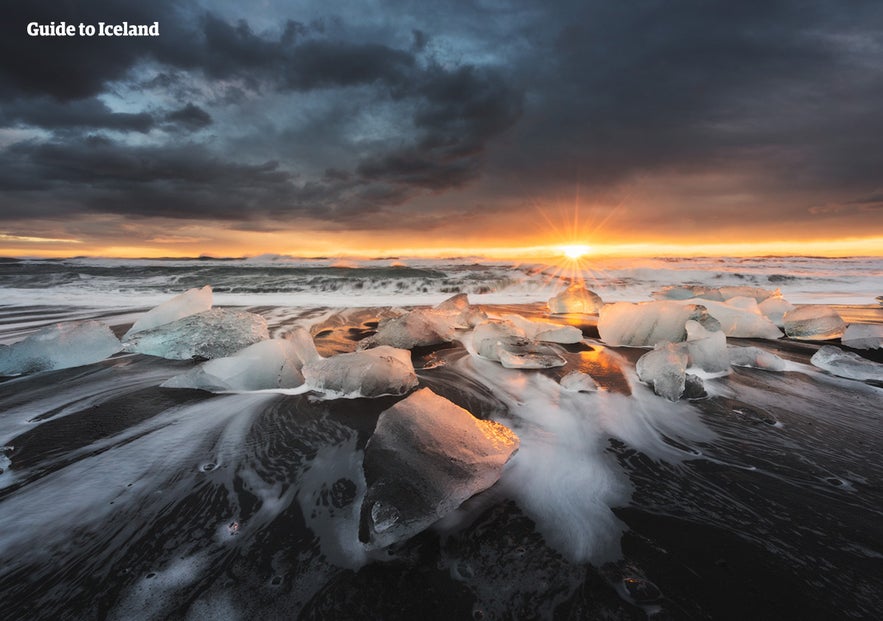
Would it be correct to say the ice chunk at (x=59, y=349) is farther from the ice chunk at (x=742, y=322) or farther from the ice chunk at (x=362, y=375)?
the ice chunk at (x=742, y=322)

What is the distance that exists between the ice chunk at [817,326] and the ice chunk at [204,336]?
19.8ft

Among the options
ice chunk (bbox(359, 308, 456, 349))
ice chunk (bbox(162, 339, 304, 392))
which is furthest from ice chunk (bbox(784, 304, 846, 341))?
ice chunk (bbox(162, 339, 304, 392))

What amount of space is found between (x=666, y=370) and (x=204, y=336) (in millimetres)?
3806

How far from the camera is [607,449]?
189 centimetres

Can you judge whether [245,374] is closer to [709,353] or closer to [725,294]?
[709,353]

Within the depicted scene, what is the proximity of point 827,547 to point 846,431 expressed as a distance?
1.29 meters

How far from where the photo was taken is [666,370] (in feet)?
8.86

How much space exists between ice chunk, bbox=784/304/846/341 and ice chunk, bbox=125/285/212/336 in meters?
6.90

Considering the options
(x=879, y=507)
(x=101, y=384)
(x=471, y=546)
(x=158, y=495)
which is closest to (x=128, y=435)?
(x=158, y=495)

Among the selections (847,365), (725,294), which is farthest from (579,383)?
(725,294)

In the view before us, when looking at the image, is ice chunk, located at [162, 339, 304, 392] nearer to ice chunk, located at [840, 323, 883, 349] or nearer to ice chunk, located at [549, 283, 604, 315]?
ice chunk, located at [549, 283, 604, 315]

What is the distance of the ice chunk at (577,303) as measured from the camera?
6.67 m

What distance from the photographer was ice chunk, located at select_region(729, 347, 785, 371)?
3279 millimetres

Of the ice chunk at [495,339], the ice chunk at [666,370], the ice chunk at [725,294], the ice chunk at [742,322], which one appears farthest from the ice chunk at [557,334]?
the ice chunk at [725,294]
